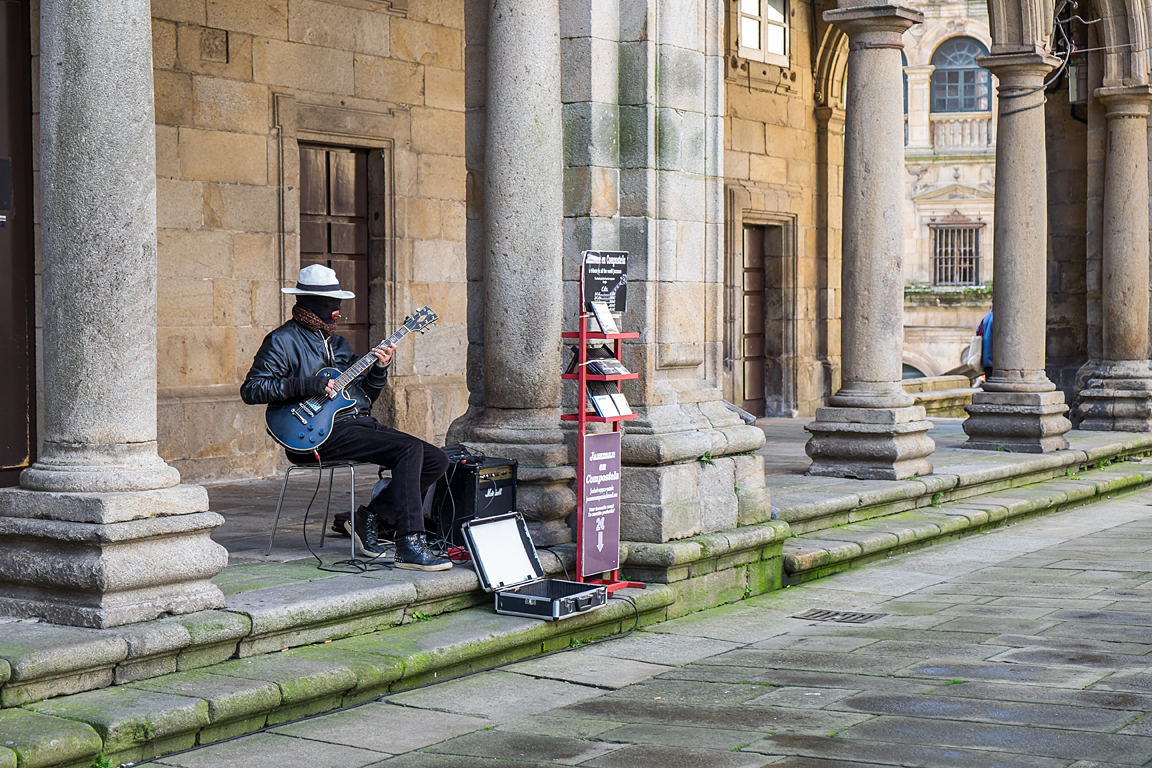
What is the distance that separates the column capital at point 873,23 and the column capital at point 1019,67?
235 cm

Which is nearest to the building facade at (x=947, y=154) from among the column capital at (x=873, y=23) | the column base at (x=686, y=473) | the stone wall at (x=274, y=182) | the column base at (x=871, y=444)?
the stone wall at (x=274, y=182)

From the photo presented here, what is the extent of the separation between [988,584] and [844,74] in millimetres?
11370

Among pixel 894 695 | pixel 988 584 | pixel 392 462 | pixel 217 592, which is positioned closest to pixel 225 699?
pixel 217 592

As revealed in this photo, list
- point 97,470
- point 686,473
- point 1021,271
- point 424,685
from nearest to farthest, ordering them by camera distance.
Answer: point 97,470
point 424,685
point 686,473
point 1021,271

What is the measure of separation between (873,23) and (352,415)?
17.2 ft

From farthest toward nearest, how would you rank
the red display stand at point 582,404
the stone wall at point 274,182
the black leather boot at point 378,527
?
the stone wall at point 274,182 < the black leather boot at point 378,527 < the red display stand at point 582,404

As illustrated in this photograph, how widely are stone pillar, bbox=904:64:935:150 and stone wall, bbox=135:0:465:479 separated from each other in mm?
24947

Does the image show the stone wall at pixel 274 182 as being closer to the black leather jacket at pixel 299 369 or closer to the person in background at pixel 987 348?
the black leather jacket at pixel 299 369

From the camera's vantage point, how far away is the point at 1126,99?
14188 millimetres

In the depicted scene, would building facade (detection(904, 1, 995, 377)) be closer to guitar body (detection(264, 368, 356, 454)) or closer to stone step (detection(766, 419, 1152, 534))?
stone step (detection(766, 419, 1152, 534))

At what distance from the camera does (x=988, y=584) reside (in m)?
8.09

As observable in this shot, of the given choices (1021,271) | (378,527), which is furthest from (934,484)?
(378,527)

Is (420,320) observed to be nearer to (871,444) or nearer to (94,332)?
(94,332)

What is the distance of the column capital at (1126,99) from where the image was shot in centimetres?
1412
